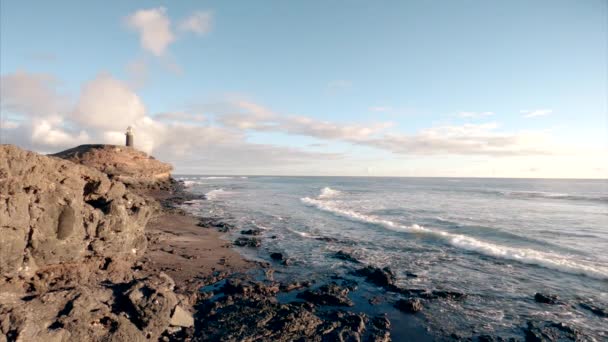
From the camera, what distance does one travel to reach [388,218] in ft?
110

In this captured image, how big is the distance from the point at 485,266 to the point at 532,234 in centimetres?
1217

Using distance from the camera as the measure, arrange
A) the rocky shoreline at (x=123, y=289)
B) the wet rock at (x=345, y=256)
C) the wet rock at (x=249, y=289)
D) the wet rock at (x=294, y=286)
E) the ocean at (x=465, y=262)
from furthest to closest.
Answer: the wet rock at (x=345, y=256) → the wet rock at (x=294, y=286) → the wet rock at (x=249, y=289) → the ocean at (x=465, y=262) → the rocky shoreline at (x=123, y=289)

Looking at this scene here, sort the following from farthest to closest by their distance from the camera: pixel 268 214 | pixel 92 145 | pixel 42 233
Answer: pixel 92 145, pixel 268 214, pixel 42 233

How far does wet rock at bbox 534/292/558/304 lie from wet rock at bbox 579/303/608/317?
87 cm

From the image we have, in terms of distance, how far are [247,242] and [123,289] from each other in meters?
12.1

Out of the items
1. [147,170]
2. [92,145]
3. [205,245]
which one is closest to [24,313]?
[205,245]

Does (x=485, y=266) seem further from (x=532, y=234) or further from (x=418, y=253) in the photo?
(x=532, y=234)

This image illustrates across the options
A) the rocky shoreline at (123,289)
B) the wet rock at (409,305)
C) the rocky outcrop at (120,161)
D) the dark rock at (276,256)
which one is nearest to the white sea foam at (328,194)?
the rocky outcrop at (120,161)

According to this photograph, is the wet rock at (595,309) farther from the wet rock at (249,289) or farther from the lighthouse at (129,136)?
the lighthouse at (129,136)

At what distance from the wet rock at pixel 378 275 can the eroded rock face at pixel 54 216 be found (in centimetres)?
1035

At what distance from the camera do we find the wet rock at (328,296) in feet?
38.6

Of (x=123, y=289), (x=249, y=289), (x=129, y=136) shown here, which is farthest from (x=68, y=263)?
(x=129, y=136)

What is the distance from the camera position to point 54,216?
31.4 ft

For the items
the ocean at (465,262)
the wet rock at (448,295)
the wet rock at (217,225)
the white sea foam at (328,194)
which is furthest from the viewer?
the white sea foam at (328,194)
